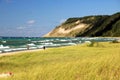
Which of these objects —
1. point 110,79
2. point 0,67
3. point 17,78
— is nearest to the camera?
point 110,79

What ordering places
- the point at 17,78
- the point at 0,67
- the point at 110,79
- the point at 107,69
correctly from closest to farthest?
the point at 110,79, the point at 107,69, the point at 17,78, the point at 0,67

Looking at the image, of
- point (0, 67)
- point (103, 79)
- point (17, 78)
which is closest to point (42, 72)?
point (17, 78)

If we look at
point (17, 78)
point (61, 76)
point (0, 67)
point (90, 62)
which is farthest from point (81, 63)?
point (0, 67)

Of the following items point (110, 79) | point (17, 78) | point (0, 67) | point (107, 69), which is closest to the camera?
point (110, 79)

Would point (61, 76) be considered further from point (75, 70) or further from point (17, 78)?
point (17, 78)

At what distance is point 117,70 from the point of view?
9414 mm

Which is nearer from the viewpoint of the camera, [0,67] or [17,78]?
[17,78]

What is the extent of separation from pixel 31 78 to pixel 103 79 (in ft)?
6.59

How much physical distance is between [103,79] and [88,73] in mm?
438

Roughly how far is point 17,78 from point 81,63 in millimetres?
1947

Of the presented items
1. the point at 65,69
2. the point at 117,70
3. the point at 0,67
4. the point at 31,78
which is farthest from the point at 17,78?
the point at 0,67

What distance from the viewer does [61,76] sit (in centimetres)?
924

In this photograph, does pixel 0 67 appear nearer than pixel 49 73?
No

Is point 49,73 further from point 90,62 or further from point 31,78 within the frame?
point 90,62
